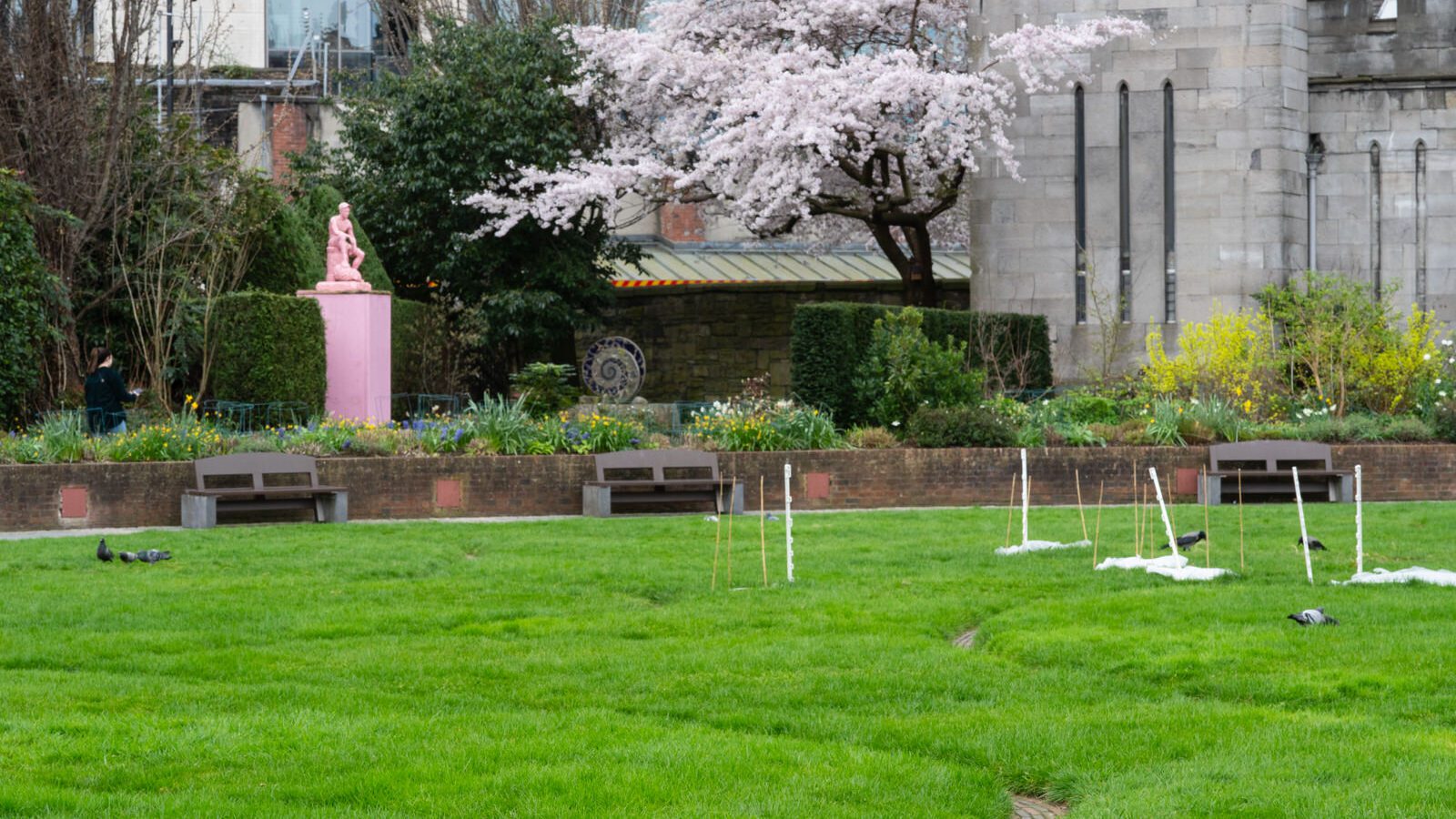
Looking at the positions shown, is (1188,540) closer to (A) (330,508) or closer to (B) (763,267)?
(A) (330,508)

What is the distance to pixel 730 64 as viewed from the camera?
90.8ft

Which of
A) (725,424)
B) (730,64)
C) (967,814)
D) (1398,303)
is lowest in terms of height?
(967,814)

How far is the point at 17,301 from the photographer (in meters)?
20.4

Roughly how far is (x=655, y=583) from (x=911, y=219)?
16893 millimetres

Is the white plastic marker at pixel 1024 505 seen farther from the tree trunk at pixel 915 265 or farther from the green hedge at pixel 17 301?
the tree trunk at pixel 915 265

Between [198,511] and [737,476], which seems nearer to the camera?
[198,511]

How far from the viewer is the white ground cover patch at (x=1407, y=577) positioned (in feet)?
38.8

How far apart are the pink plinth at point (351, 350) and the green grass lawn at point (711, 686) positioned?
8938 millimetres

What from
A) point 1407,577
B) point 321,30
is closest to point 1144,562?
point 1407,577

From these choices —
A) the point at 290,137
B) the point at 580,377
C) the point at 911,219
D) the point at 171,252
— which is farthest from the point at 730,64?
the point at 290,137

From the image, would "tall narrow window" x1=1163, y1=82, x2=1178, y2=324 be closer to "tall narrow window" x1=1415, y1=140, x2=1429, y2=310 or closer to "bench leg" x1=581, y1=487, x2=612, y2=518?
"tall narrow window" x1=1415, y1=140, x2=1429, y2=310

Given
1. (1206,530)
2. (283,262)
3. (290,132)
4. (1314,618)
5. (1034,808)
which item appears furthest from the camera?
(290,132)

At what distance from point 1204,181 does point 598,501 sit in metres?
13.0

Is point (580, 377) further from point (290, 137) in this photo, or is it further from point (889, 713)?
point (889, 713)
